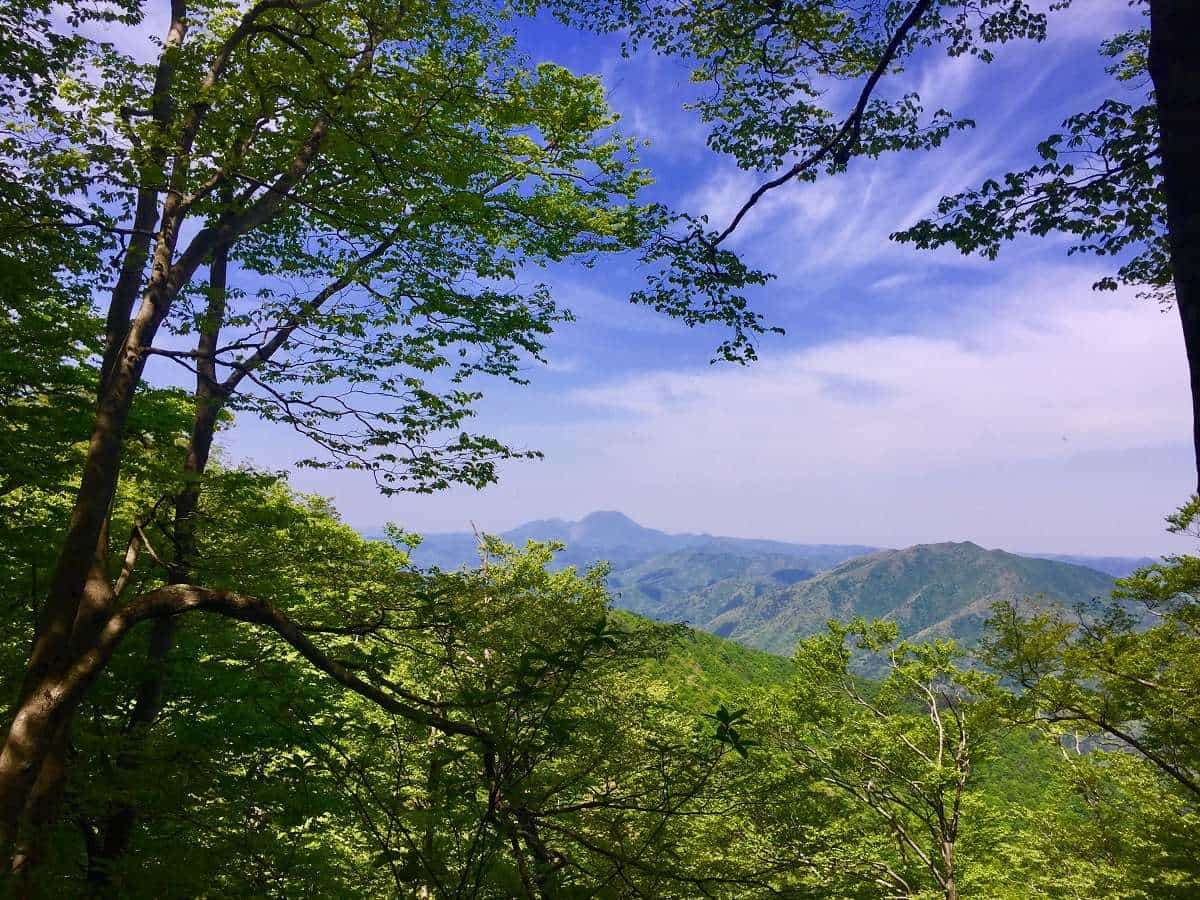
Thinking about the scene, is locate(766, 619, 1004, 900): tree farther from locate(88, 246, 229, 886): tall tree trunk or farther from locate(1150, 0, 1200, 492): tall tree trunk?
locate(1150, 0, 1200, 492): tall tree trunk

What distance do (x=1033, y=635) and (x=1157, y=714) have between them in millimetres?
2691

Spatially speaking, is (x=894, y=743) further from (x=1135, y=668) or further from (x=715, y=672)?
(x=715, y=672)

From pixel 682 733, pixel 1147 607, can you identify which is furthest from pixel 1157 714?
pixel 682 733

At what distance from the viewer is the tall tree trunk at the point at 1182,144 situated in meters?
3.22

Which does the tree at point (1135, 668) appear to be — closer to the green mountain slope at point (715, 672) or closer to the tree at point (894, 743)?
the tree at point (894, 743)

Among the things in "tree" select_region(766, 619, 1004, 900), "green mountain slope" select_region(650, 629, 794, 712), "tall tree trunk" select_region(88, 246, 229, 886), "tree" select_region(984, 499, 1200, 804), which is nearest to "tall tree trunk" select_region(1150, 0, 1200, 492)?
"tall tree trunk" select_region(88, 246, 229, 886)

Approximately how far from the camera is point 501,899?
3.01 meters

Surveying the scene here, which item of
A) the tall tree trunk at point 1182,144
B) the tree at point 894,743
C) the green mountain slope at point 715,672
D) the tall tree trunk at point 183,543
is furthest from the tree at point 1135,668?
the tall tree trunk at point 183,543

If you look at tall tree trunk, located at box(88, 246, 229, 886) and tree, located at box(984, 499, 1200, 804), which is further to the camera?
tree, located at box(984, 499, 1200, 804)

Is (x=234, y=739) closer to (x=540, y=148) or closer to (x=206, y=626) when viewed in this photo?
(x=206, y=626)

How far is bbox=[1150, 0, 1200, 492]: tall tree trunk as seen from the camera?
10.6 ft

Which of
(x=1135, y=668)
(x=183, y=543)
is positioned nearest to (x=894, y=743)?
(x=1135, y=668)

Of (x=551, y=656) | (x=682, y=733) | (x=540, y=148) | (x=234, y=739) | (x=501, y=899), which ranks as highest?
(x=540, y=148)

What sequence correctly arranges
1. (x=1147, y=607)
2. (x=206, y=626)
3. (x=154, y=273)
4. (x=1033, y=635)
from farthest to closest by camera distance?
(x=1033, y=635) → (x=1147, y=607) → (x=206, y=626) → (x=154, y=273)
